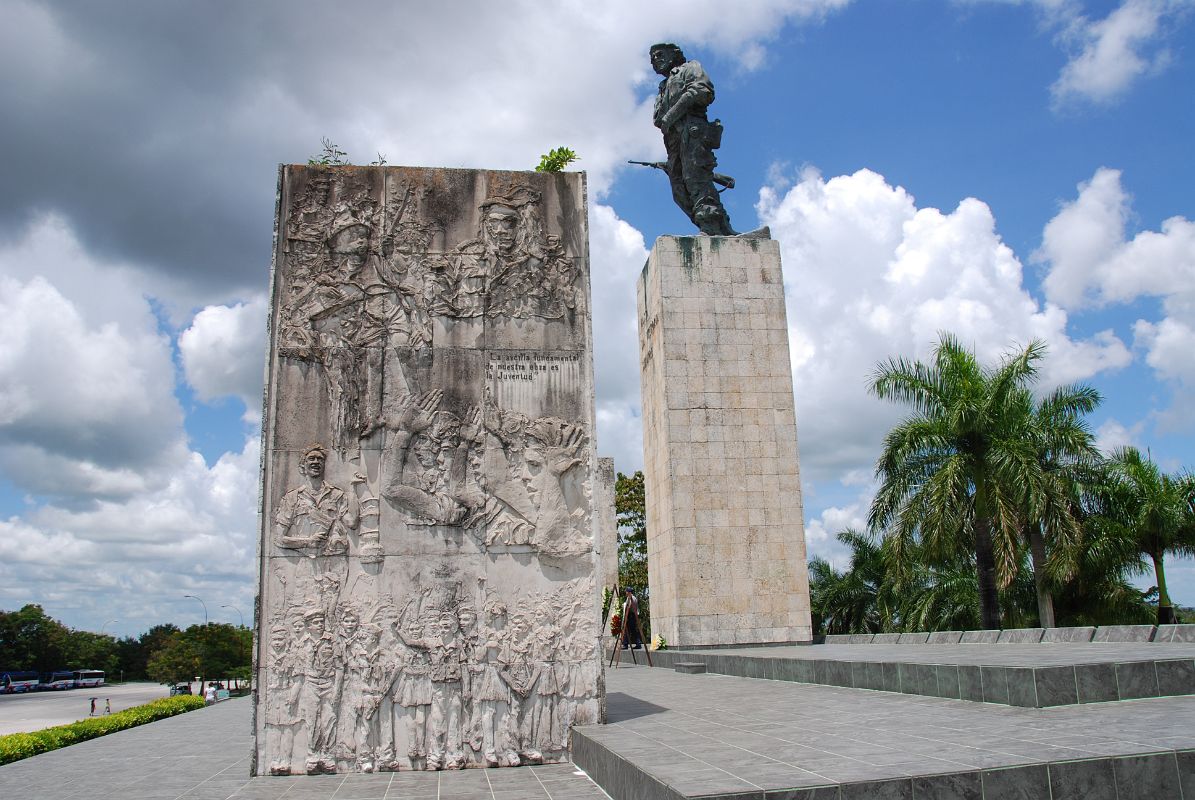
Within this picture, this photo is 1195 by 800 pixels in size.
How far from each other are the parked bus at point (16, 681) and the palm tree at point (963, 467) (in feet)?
215

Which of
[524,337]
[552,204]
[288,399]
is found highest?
[552,204]

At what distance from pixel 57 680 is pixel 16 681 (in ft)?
19.3

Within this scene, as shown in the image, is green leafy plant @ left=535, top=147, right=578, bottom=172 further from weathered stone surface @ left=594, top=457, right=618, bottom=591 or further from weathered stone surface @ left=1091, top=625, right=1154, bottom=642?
weathered stone surface @ left=594, top=457, right=618, bottom=591

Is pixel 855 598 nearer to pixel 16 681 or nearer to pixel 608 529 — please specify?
pixel 608 529

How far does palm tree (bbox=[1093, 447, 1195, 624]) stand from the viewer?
1697 centimetres

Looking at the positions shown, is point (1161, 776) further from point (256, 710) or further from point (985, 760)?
point (256, 710)

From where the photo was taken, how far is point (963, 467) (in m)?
16.4

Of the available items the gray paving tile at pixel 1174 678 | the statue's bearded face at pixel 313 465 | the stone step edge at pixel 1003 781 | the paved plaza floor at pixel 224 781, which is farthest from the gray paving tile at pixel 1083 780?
the statue's bearded face at pixel 313 465

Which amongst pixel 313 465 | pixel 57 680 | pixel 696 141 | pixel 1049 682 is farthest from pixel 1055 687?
pixel 57 680

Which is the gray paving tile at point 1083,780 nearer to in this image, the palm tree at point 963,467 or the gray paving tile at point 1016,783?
the gray paving tile at point 1016,783

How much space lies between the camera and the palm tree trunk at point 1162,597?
15.0 metres

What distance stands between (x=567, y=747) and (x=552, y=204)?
465cm

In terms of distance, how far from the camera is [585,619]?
7254mm

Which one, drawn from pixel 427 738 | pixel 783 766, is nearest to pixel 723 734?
pixel 783 766
